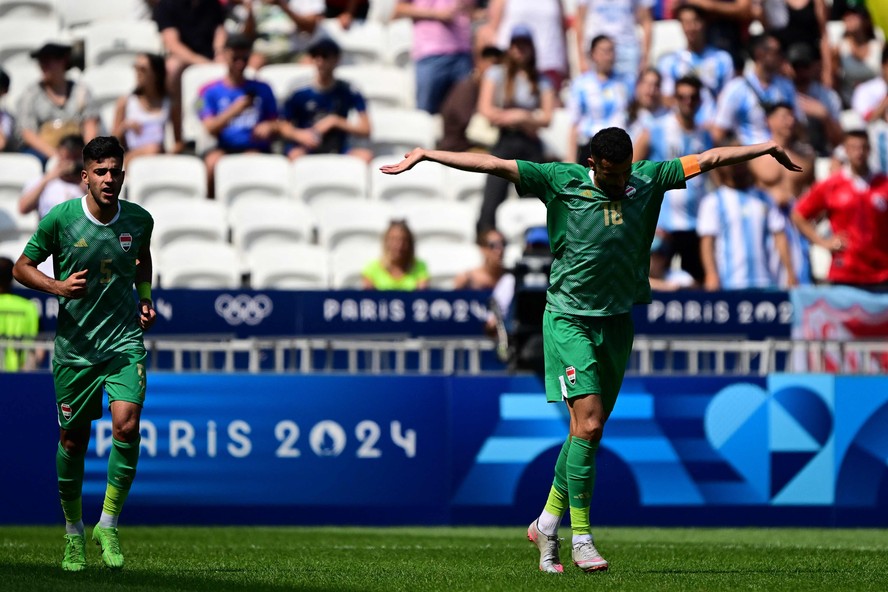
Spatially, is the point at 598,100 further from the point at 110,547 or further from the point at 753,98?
the point at 110,547

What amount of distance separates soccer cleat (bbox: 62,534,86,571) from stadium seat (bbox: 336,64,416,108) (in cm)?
1149

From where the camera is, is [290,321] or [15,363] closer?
[15,363]

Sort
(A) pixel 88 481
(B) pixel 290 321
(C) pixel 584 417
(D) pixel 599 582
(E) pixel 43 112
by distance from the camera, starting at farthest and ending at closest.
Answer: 1. (E) pixel 43 112
2. (B) pixel 290 321
3. (A) pixel 88 481
4. (C) pixel 584 417
5. (D) pixel 599 582

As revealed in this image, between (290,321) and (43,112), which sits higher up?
(43,112)

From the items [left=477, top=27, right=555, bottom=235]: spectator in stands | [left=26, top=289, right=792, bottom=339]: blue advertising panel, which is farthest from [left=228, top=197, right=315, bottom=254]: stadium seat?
[left=26, top=289, right=792, bottom=339]: blue advertising panel

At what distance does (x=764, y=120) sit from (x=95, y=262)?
35.7 ft

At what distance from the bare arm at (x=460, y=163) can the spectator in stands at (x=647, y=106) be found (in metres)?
8.64

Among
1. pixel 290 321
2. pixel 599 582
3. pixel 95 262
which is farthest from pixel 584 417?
pixel 290 321

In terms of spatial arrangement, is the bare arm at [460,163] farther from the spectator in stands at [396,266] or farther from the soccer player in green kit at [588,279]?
the spectator in stands at [396,266]

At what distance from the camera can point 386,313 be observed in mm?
14773

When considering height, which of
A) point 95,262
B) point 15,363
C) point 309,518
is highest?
point 95,262

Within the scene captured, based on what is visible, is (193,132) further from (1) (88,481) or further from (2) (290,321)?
(1) (88,481)

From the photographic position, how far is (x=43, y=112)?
58.0 feet

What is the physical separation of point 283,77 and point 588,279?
422 inches
